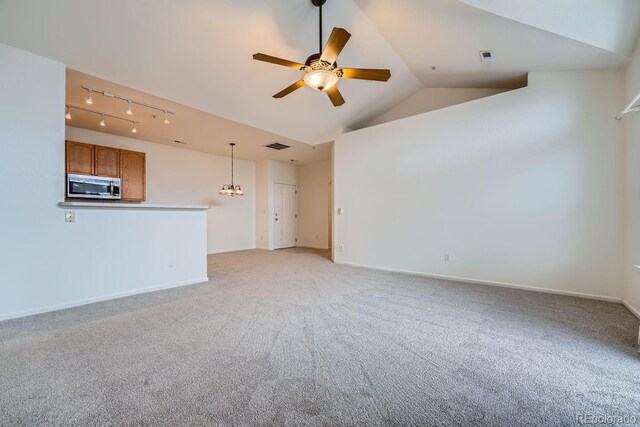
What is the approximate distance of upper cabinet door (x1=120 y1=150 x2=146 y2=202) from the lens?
5.23m

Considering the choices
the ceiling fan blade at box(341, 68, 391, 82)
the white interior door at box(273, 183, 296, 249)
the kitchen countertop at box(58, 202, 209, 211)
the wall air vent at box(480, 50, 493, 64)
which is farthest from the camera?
the white interior door at box(273, 183, 296, 249)

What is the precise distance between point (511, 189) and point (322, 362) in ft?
12.2

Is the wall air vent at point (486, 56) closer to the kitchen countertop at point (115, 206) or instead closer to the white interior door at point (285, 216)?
the kitchen countertop at point (115, 206)

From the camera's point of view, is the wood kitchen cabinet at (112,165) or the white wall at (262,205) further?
the white wall at (262,205)

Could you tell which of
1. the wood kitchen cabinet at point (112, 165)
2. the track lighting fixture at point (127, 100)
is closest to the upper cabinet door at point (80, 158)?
the wood kitchen cabinet at point (112, 165)

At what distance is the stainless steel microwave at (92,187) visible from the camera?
4.45 metres

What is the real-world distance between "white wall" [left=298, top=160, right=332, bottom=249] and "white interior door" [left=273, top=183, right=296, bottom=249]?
0.92 feet

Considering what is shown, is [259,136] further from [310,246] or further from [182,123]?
[310,246]

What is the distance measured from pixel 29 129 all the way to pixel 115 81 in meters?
1.17

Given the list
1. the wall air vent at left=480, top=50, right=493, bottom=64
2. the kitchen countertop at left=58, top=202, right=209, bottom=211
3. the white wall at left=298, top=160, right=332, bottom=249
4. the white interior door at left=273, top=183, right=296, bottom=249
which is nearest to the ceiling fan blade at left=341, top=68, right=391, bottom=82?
the wall air vent at left=480, top=50, right=493, bottom=64

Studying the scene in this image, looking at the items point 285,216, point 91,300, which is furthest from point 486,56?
point 285,216

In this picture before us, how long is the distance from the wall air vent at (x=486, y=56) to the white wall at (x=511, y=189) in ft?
1.96

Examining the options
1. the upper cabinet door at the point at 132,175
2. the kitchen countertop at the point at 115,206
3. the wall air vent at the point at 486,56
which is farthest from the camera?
the upper cabinet door at the point at 132,175

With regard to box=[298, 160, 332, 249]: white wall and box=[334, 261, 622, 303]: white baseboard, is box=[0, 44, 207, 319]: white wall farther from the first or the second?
box=[298, 160, 332, 249]: white wall
